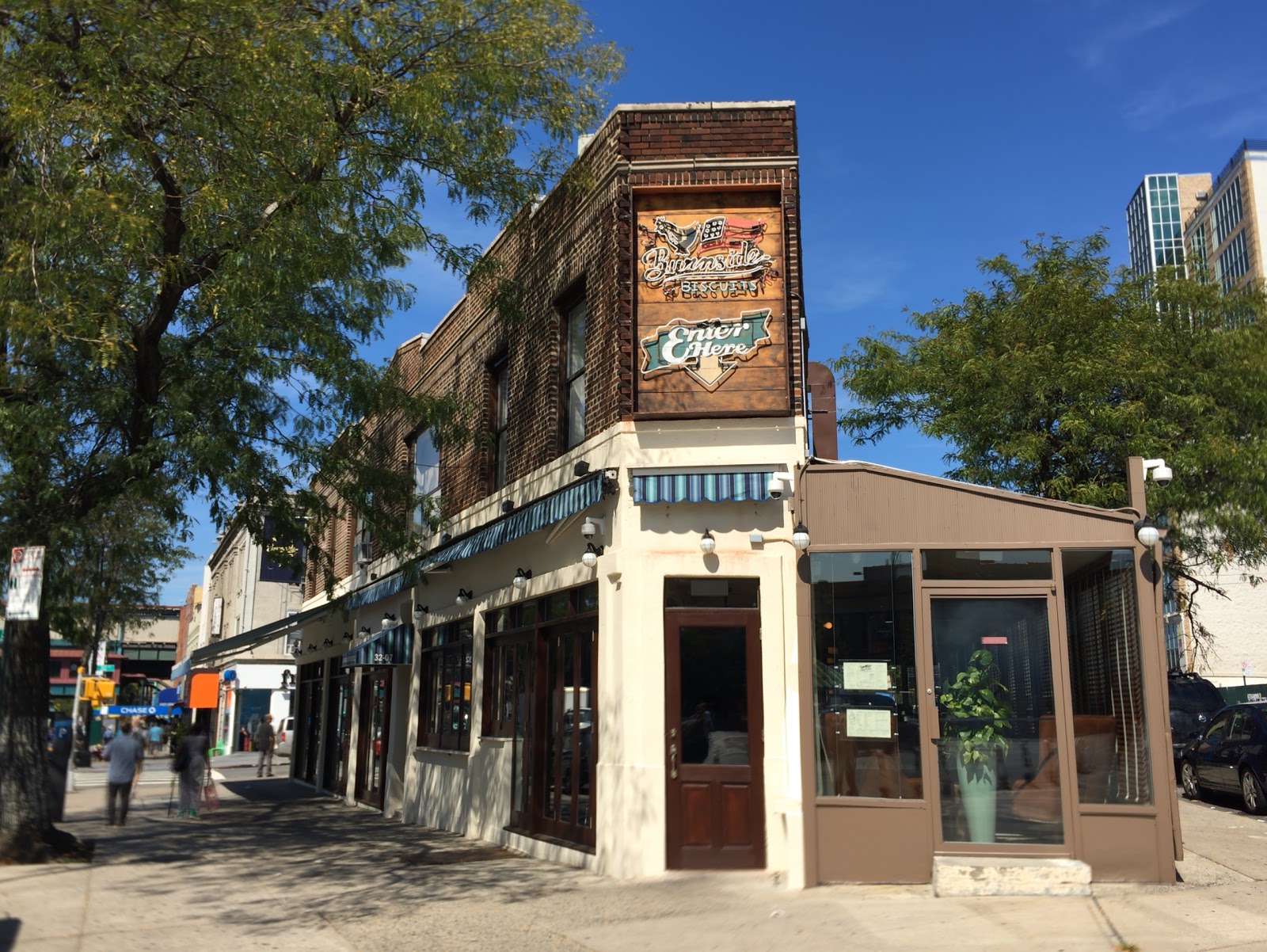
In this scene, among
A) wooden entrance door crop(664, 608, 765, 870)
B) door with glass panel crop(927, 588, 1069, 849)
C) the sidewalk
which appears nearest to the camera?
the sidewalk

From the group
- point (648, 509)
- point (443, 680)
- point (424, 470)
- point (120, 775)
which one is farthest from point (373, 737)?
point (648, 509)

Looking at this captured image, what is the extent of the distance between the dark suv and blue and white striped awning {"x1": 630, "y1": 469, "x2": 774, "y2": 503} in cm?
1462

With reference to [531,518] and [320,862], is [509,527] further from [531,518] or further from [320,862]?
[320,862]

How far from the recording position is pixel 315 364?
13.4 m

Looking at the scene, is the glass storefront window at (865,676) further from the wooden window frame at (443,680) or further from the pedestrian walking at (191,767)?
→ the pedestrian walking at (191,767)

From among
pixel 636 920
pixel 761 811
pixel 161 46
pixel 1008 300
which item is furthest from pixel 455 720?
pixel 1008 300

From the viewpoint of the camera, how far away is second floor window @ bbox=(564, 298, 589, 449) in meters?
12.5

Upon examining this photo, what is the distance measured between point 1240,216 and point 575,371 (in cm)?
8719

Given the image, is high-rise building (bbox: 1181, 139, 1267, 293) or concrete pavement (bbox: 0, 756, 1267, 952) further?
high-rise building (bbox: 1181, 139, 1267, 293)

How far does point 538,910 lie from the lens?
886 cm

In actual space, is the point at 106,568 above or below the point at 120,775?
above

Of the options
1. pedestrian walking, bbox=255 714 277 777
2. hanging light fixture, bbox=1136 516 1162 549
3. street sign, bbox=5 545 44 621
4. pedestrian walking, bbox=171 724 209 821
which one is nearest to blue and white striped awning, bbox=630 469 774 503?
hanging light fixture, bbox=1136 516 1162 549

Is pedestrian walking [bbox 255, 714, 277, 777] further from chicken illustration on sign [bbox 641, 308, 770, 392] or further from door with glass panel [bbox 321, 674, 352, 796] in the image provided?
chicken illustration on sign [bbox 641, 308, 770, 392]

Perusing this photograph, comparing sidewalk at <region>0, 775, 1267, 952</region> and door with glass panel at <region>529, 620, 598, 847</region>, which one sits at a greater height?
door with glass panel at <region>529, 620, 598, 847</region>
